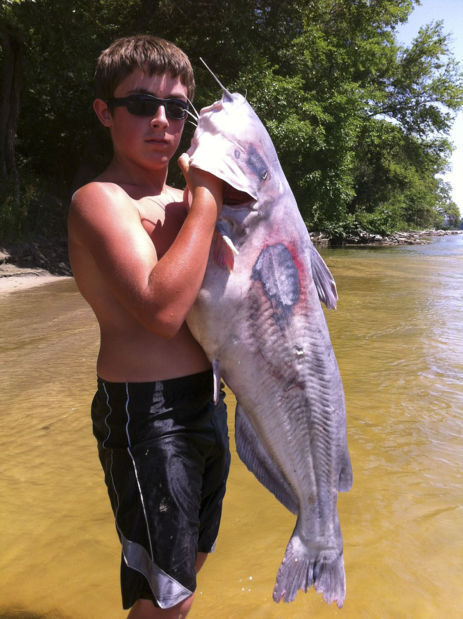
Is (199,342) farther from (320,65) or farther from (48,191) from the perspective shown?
(320,65)

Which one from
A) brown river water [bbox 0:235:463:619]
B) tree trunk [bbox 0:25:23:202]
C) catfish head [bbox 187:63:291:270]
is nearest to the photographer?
catfish head [bbox 187:63:291:270]

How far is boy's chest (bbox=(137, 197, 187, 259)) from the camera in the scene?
1669mm

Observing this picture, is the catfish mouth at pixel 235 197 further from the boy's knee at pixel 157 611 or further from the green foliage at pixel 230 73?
the green foliage at pixel 230 73

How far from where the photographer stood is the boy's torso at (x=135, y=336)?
5.44 feet

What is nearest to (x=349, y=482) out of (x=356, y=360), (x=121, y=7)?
(x=356, y=360)

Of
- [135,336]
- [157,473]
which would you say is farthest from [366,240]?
[157,473]

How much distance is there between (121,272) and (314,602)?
1.81m

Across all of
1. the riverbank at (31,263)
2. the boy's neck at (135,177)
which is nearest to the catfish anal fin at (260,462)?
the boy's neck at (135,177)

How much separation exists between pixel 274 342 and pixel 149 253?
1.47ft

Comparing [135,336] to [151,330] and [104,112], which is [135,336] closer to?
[151,330]

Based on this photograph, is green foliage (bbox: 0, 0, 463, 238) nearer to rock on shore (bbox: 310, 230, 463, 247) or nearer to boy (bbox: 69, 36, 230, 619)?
rock on shore (bbox: 310, 230, 463, 247)

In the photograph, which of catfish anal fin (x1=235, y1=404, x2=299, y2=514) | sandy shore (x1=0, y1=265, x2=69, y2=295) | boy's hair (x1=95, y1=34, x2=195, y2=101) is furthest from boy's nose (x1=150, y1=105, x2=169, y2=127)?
sandy shore (x1=0, y1=265, x2=69, y2=295)

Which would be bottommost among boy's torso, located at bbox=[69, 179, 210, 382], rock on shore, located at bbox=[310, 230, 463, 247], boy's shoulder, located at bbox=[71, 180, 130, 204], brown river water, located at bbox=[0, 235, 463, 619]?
rock on shore, located at bbox=[310, 230, 463, 247]

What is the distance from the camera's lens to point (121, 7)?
1741cm
